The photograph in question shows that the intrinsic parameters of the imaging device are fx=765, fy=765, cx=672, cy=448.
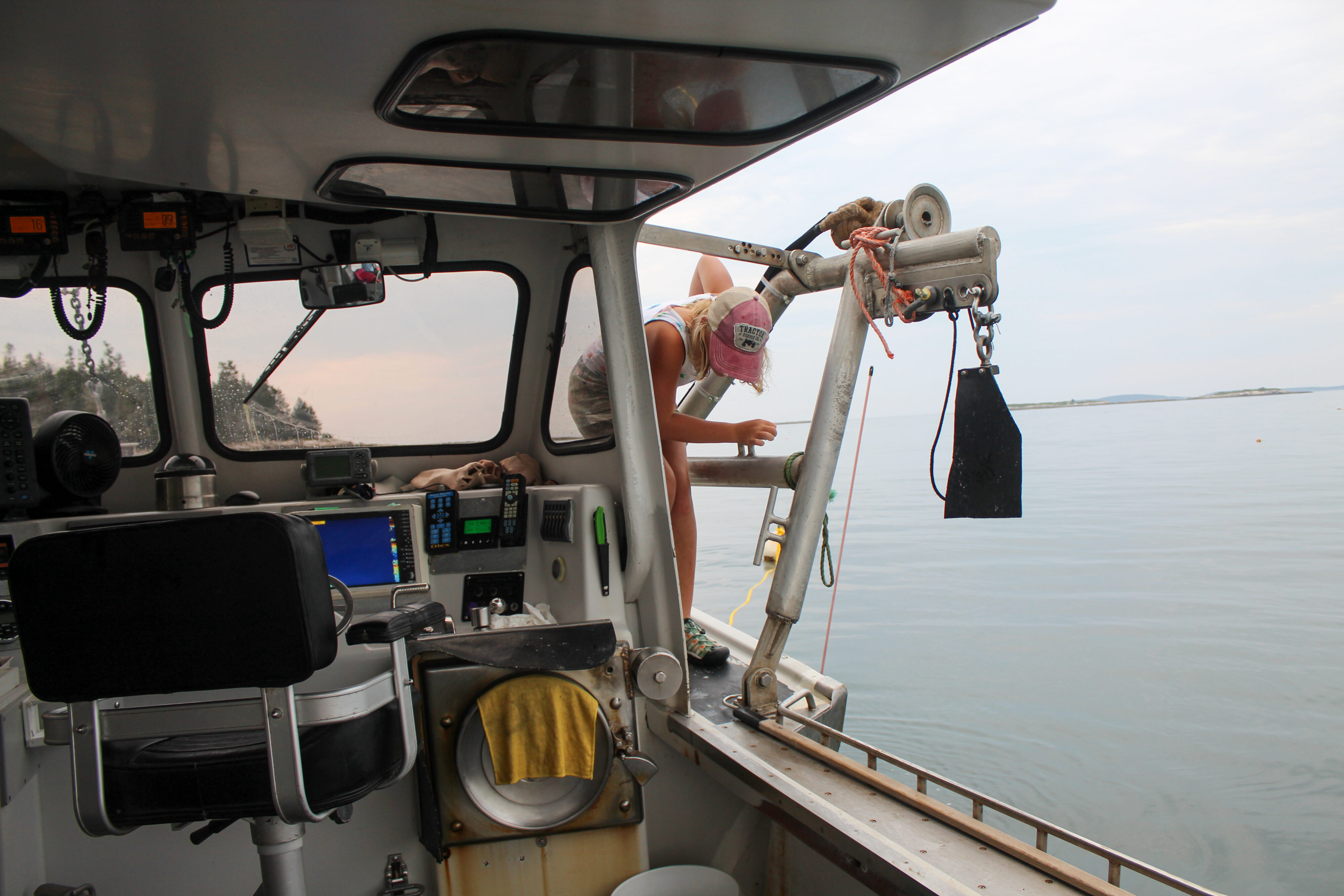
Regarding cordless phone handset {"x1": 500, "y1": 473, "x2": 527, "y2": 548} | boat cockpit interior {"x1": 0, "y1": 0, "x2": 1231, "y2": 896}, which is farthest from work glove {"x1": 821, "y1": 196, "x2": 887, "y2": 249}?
cordless phone handset {"x1": 500, "y1": 473, "x2": 527, "y2": 548}

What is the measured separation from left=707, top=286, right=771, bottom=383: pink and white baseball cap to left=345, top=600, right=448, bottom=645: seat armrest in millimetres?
1399

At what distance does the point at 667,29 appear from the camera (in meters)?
1.28

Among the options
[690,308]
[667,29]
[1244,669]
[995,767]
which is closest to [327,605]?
[667,29]

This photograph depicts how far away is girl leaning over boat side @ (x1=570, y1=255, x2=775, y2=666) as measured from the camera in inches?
103

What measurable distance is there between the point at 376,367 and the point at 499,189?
4.13 feet

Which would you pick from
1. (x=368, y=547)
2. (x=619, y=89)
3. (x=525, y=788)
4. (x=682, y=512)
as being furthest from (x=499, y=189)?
(x=525, y=788)

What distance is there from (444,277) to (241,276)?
738 millimetres

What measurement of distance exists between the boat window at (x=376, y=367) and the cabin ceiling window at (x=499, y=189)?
811 millimetres

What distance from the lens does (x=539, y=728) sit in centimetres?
196

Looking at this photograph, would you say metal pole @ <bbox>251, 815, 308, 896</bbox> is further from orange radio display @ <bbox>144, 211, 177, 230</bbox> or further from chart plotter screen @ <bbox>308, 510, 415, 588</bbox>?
orange radio display @ <bbox>144, 211, 177, 230</bbox>

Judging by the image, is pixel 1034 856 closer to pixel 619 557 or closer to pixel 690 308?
pixel 619 557

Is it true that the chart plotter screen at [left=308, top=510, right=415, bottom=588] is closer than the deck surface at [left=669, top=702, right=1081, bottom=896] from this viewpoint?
No

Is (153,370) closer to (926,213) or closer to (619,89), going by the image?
(619,89)

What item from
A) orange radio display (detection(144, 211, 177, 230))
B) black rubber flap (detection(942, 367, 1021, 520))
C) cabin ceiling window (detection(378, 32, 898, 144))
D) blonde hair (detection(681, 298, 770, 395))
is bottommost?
black rubber flap (detection(942, 367, 1021, 520))
